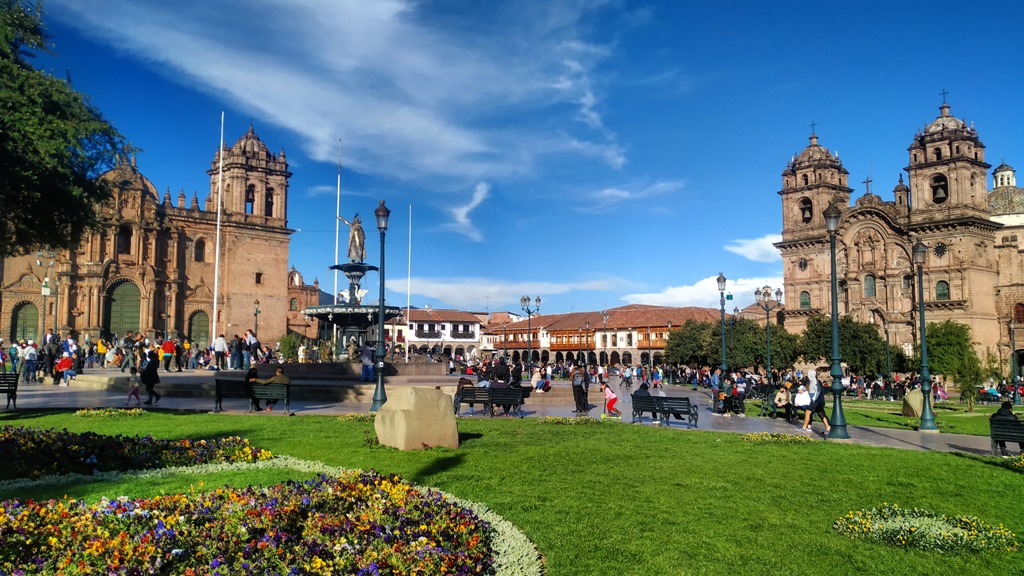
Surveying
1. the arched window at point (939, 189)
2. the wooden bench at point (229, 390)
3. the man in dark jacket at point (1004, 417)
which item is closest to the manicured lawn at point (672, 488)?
the man in dark jacket at point (1004, 417)

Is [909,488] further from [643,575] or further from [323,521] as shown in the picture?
[323,521]

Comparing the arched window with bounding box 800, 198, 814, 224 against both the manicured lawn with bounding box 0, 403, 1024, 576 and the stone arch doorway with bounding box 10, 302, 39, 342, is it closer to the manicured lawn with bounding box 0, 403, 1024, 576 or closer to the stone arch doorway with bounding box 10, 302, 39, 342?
the manicured lawn with bounding box 0, 403, 1024, 576

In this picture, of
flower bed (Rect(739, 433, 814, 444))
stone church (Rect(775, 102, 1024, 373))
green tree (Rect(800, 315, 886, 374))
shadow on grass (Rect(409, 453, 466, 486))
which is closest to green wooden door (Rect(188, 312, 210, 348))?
green tree (Rect(800, 315, 886, 374))

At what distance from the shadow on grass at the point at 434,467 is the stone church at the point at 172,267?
4035cm

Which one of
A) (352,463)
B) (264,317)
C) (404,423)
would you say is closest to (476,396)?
(404,423)

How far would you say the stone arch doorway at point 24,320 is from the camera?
43.4 m

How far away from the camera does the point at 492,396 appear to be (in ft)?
53.0

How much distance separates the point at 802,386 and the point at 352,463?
1213cm

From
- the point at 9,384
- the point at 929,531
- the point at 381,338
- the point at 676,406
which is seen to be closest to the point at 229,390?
the point at 381,338

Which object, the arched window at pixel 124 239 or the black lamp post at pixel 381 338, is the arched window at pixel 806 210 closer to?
the arched window at pixel 124 239

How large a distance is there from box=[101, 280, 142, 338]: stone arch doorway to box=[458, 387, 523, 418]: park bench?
38.6 metres

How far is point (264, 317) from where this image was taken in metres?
51.7

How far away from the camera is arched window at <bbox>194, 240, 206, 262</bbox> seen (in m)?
51.1

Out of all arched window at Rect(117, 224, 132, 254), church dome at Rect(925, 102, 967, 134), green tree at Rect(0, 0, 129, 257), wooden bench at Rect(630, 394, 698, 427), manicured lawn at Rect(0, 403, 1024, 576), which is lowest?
manicured lawn at Rect(0, 403, 1024, 576)
